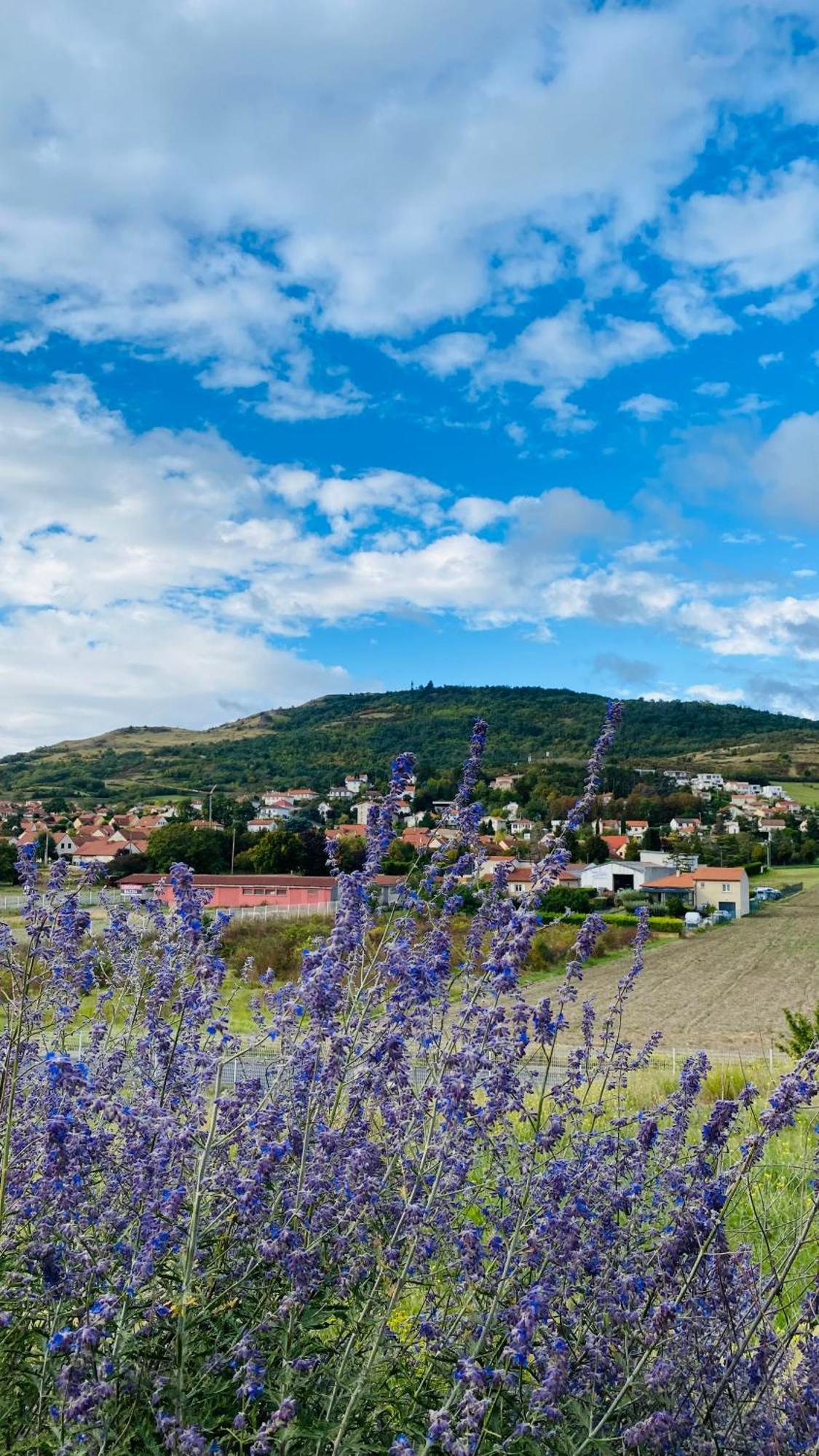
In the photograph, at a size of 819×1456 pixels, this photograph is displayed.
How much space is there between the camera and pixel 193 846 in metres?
56.5

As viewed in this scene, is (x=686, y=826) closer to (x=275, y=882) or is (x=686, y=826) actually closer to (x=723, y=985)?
(x=275, y=882)

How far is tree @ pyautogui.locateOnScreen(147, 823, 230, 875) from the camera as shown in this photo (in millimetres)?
53688

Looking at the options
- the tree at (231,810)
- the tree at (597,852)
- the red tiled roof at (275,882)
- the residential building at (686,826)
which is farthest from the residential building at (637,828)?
the red tiled roof at (275,882)

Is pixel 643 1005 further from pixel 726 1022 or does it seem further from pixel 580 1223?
pixel 580 1223

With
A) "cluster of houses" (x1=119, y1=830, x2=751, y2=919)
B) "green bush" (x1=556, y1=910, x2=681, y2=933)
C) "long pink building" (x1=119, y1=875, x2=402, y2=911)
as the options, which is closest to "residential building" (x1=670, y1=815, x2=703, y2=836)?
"cluster of houses" (x1=119, y1=830, x2=751, y2=919)

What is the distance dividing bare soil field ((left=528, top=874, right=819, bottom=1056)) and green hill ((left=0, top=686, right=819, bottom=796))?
42130 mm

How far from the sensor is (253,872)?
189 ft

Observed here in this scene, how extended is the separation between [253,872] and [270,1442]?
184 ft

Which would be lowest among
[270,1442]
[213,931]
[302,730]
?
[270,1442]

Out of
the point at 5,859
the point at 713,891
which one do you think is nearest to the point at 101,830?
the point at 5,859

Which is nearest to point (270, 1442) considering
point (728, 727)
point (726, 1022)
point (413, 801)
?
point (413, 801)

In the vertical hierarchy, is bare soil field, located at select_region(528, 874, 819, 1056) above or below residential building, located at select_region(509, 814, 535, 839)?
below

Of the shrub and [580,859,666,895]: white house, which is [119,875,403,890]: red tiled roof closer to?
[580,859,666,895]: white house

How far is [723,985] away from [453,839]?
118ft
